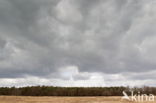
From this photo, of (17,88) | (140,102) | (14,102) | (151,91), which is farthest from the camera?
(17,88)

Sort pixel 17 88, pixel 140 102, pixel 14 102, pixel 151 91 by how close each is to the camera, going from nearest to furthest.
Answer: pixel 14 102 → pixel 140 102 → pixel 151 91 → pixel 17 88

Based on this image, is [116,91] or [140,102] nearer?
[140,102]

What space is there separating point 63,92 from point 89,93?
4.79 metres

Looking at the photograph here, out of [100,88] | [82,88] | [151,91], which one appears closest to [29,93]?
[82,88]

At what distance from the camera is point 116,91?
42219 millimetres

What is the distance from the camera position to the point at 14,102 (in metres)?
25.9

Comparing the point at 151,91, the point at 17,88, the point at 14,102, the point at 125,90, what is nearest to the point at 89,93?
the point at 125,90

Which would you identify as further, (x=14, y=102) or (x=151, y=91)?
(x=151, y=91)

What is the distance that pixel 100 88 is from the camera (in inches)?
1773

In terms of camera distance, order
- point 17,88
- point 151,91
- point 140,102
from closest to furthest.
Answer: point 140,102, point 151,91, point 17,88

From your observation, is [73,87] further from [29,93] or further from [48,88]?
[29,93]

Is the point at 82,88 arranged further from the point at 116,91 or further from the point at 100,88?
the point at 116,91

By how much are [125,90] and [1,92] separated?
73.1ft

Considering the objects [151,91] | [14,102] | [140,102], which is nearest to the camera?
[14,102]
